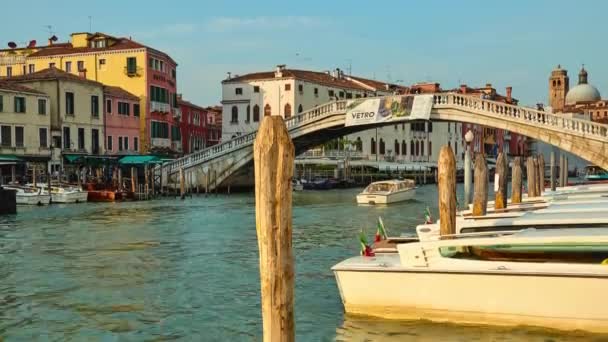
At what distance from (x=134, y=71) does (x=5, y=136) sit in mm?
8801

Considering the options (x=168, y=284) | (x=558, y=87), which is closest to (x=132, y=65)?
(x=168, y=284)

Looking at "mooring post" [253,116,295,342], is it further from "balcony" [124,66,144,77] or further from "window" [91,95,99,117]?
"balcony" [124,66,144,77]

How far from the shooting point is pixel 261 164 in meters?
4.75

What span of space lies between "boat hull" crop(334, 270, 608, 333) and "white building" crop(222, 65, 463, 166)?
1443 inches

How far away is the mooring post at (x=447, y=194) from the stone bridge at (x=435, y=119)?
14632 mm

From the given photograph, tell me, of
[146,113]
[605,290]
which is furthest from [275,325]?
[146,113]

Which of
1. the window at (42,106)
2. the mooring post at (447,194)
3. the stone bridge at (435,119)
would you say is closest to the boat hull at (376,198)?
the stone bridge at (435,119)

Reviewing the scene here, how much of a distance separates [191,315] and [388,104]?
21978 mm

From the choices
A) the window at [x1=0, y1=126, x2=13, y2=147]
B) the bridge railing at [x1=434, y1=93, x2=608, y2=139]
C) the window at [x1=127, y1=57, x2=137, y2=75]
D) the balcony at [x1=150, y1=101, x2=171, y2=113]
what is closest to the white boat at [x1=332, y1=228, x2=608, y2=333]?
the bridge railing at [x1=434, y1=93, x2=608, y2=139]

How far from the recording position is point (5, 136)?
28406mm

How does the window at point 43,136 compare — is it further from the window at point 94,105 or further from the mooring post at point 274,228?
the mooring post at point 274,228

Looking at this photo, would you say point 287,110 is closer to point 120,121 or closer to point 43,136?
point 120,121

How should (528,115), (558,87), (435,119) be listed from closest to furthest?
1. (528,115)
2. (435,119)
3. (558,87)

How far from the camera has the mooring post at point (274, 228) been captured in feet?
15.4
